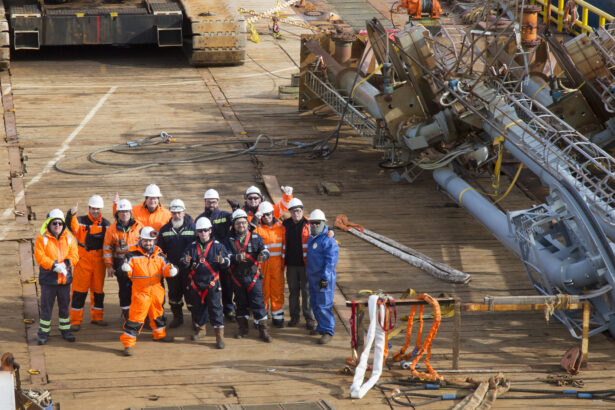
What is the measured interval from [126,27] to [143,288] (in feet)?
39.1

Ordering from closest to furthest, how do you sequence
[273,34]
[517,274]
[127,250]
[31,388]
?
[31,388] < [127,250] < [517,274] < [273,34]

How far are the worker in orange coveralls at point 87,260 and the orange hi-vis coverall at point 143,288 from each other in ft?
1.93

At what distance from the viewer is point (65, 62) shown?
73.2ft

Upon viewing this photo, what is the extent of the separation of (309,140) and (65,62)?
22.6 feet

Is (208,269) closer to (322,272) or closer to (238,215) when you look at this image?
(238,215)

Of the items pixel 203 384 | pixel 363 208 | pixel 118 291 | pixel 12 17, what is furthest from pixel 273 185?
pixel 12 17

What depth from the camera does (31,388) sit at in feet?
33.0

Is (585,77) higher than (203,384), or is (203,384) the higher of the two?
(585,77)

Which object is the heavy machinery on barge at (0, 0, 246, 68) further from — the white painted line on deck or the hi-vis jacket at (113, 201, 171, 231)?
the hi-vis jacket at (113, 201, 171, 231)

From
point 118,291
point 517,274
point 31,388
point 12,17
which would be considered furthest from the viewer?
point 12,17

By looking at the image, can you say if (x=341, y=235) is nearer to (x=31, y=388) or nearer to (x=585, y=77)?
(x=585, y=77)

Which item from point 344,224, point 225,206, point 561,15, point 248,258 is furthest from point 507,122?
point 561,15

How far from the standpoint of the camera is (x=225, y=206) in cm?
1491

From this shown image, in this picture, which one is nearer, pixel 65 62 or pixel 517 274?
pixel 517 274
